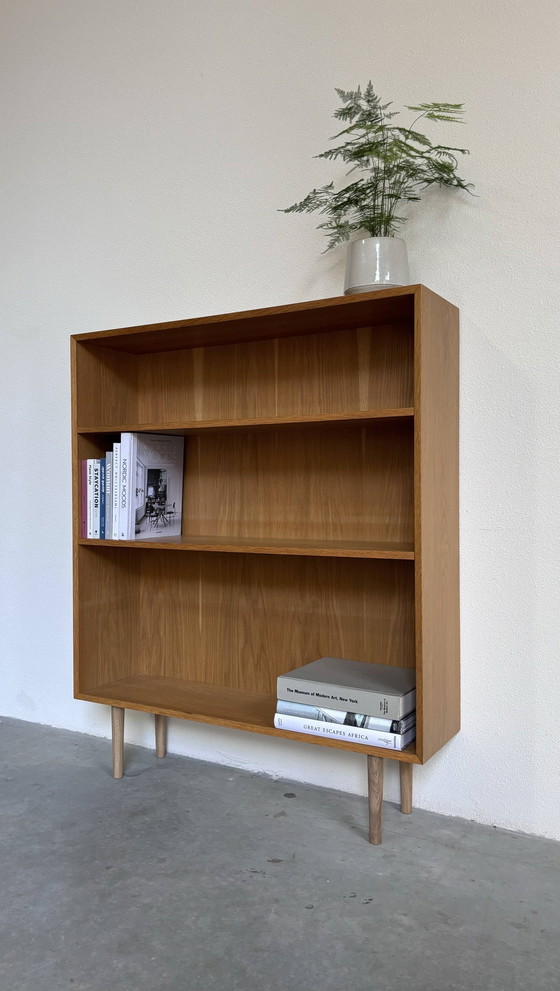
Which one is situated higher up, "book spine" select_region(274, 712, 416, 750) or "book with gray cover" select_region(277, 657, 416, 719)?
"book with gray cover" select_region(277, 657, 416, 719)

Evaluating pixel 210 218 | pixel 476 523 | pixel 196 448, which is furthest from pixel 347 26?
pixel 476 523

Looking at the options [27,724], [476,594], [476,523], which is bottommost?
[27,724]

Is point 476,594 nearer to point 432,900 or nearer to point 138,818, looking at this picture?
point 432,900

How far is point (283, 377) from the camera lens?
2.18 metres

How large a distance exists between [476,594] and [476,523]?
0.60 ft

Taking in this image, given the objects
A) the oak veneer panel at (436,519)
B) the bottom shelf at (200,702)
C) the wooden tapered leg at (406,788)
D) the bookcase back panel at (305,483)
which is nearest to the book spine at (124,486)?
the bookcase back panel at (305,483)

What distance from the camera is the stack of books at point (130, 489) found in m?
2.14

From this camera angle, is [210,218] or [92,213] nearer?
[210,218]

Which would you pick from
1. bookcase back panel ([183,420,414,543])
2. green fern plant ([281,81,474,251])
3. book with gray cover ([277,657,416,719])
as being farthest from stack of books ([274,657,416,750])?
green fern plant ([281,81,474,251])

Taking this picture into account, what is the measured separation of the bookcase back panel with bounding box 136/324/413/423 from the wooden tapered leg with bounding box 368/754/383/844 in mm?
906

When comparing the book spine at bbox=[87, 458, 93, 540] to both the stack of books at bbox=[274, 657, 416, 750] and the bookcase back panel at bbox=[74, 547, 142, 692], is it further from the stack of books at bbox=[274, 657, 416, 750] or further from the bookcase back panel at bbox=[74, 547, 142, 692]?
the stack of books at bbox=[274, 657, 416, 750]

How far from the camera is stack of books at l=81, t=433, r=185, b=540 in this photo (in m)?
2.14

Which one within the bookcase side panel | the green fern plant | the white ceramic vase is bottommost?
the bookcase side panel

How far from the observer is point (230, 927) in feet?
4.93
